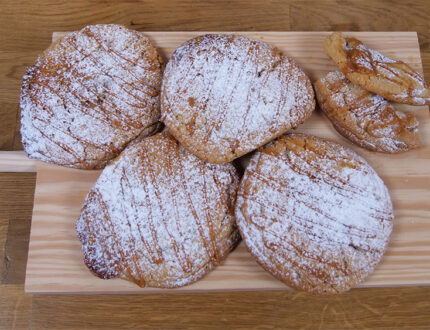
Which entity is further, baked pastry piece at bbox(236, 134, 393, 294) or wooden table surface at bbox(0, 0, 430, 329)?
wooden table surface at bbox(0, 0, 430, 329)

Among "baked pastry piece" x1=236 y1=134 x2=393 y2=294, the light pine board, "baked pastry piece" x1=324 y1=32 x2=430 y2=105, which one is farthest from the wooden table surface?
"baked pastry piece" x1=324 y1=32 x2=430 y2=105

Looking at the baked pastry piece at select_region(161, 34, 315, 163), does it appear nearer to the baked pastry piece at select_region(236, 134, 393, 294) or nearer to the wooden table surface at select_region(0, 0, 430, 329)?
the baked pastry piece at select_region(236, 134, 393, 294)

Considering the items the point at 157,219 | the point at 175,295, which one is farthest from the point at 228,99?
the point at 175,295

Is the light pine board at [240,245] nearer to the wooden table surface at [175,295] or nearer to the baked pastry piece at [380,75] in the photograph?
the baked pastry piece at [380,75]

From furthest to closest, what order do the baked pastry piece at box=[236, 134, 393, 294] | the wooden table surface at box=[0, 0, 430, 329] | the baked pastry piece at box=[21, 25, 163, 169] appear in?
the wooden table surface at box=[0, 0, 430, 329], the baked pastry piece at box=[21, 25, 163, 169], the baked pastry piece at box=[236, 134, 393, 294]

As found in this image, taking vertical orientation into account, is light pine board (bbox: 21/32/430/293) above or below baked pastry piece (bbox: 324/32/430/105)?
below

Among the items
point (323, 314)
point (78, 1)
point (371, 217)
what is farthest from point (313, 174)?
point (78, 1)
